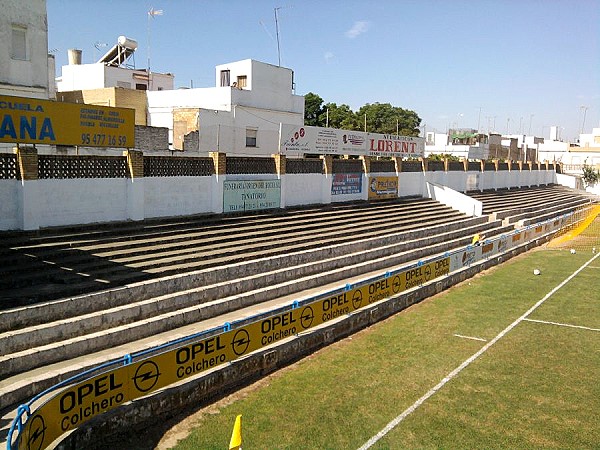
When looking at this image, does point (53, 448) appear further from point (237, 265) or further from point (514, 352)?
point (514, 352)

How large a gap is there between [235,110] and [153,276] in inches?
706

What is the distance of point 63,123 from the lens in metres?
14.4

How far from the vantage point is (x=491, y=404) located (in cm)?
1016

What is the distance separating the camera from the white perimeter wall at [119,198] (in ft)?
44.4

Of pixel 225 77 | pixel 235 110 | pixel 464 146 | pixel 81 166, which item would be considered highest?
pixel 225 77

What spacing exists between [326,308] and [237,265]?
10.7ft

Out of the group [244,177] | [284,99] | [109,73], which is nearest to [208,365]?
[244,177]

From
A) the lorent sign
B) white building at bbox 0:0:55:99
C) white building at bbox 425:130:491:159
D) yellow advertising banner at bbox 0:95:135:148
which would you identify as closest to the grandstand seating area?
yellow advertising banner at bbox 0:95:135:148

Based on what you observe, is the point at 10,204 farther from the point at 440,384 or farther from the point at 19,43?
the point at 19,43

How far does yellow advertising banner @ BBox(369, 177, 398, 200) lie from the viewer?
29.8 m

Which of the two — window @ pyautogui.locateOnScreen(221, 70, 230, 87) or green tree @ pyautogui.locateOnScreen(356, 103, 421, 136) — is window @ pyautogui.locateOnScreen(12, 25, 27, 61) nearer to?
window @ pyautogui.locateOnScreen(221, 70, 230, 87)

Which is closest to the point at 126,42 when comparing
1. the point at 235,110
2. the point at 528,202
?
the point at 235,110

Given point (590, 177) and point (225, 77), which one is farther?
point (590, 177)

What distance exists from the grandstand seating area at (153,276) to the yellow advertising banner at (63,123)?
2474 millimetres
